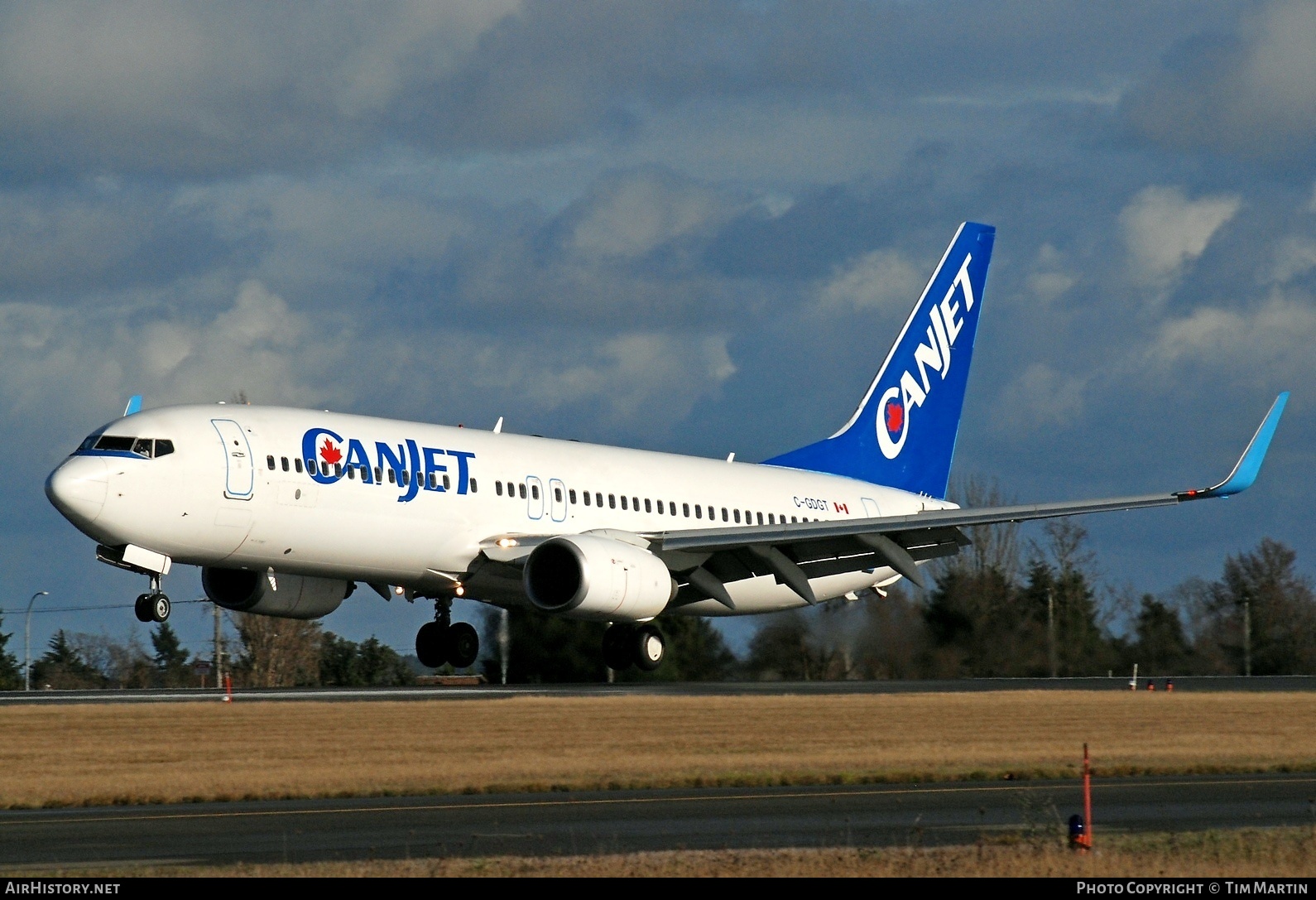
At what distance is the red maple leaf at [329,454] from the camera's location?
106ft

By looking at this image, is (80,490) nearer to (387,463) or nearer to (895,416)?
(387,463)

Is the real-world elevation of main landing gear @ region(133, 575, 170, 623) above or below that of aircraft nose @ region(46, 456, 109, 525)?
below

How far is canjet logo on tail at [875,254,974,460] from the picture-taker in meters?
47.1

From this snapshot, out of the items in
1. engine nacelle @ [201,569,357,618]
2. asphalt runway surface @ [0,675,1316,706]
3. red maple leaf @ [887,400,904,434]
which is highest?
red maple leaf @ [887,400,904,434]

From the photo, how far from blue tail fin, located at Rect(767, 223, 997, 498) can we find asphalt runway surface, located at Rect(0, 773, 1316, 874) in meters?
22.4

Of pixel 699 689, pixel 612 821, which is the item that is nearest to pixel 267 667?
pixel 699 689

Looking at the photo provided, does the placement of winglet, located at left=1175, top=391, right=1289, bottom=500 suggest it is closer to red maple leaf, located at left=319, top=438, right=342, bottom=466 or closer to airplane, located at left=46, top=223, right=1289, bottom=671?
airplane, located at left=46, top=223, right=1289, bottom=671

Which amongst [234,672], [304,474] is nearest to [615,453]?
[304,474]

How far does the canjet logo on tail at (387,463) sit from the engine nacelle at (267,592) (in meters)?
3.12

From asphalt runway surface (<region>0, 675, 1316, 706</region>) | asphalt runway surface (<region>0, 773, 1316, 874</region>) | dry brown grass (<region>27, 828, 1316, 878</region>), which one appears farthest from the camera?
asphalt runway surface (<region>0, 675, 1316, 706</region>)

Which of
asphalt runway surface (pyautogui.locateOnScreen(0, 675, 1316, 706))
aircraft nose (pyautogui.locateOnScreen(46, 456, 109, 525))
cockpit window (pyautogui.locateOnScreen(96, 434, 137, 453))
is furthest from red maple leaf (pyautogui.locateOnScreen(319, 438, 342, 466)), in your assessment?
asphalt runway surface (pyautogui.locateOnScreen(0, 675, 1316, 706))

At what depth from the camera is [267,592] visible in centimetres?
3578

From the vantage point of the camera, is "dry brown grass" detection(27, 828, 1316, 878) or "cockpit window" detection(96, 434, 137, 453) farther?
"cockpit window" detection(96, 434, 137, 453)

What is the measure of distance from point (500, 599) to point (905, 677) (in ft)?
53.5
